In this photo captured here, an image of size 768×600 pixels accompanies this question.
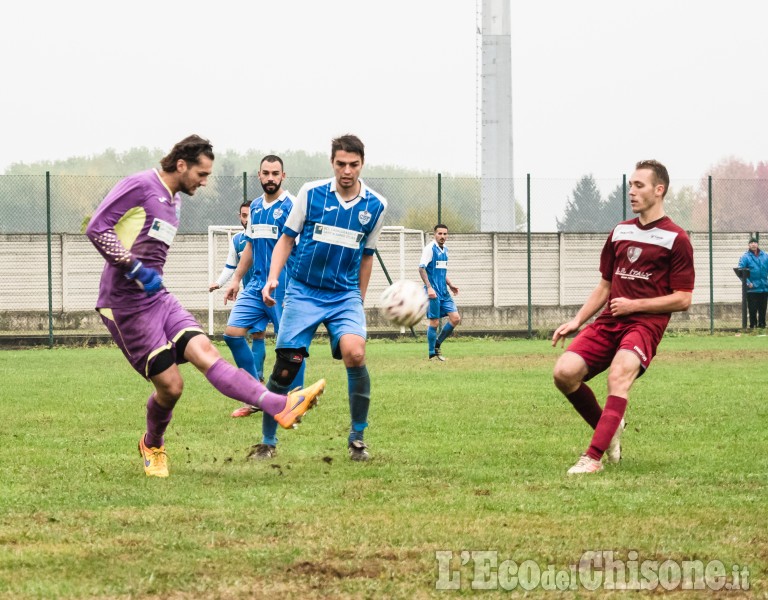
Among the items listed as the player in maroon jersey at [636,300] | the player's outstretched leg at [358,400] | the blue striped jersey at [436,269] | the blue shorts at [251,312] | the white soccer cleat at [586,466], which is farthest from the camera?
the blue striped jersey at [436,269]

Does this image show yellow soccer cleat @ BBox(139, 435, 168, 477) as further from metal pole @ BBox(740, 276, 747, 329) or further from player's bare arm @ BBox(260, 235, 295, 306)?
metal pole @ BBox(740, 276, 747, 329)

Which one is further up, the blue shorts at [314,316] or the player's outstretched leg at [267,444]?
the blue shorts at [314,316]

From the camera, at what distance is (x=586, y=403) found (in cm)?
793

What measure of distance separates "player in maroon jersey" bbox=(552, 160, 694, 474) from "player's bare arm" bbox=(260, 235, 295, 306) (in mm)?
1921

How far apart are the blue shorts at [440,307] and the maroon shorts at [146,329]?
43.1 ft

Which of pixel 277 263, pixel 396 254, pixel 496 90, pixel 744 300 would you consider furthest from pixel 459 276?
pixel 277 263

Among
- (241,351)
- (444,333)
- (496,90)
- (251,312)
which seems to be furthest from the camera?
(496,90)

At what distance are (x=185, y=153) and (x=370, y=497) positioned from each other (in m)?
2.39

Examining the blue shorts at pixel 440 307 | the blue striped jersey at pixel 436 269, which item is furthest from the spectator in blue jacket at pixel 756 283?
the blue striped jersey at pixel 436 269

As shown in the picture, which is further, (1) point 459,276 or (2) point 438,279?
(1) point 459,276

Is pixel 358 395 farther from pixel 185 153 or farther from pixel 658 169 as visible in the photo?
pixel 658 169

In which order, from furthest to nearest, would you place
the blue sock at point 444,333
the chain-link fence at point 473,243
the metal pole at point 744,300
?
the metal pole at point 744,300 < the chain-link fence at point 473,243 < the blue sock at point 444,333

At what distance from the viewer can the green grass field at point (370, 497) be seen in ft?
15.1

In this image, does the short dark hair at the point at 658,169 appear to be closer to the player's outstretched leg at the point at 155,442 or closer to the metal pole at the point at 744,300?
the player's outstretched leg at the point at 155,442
